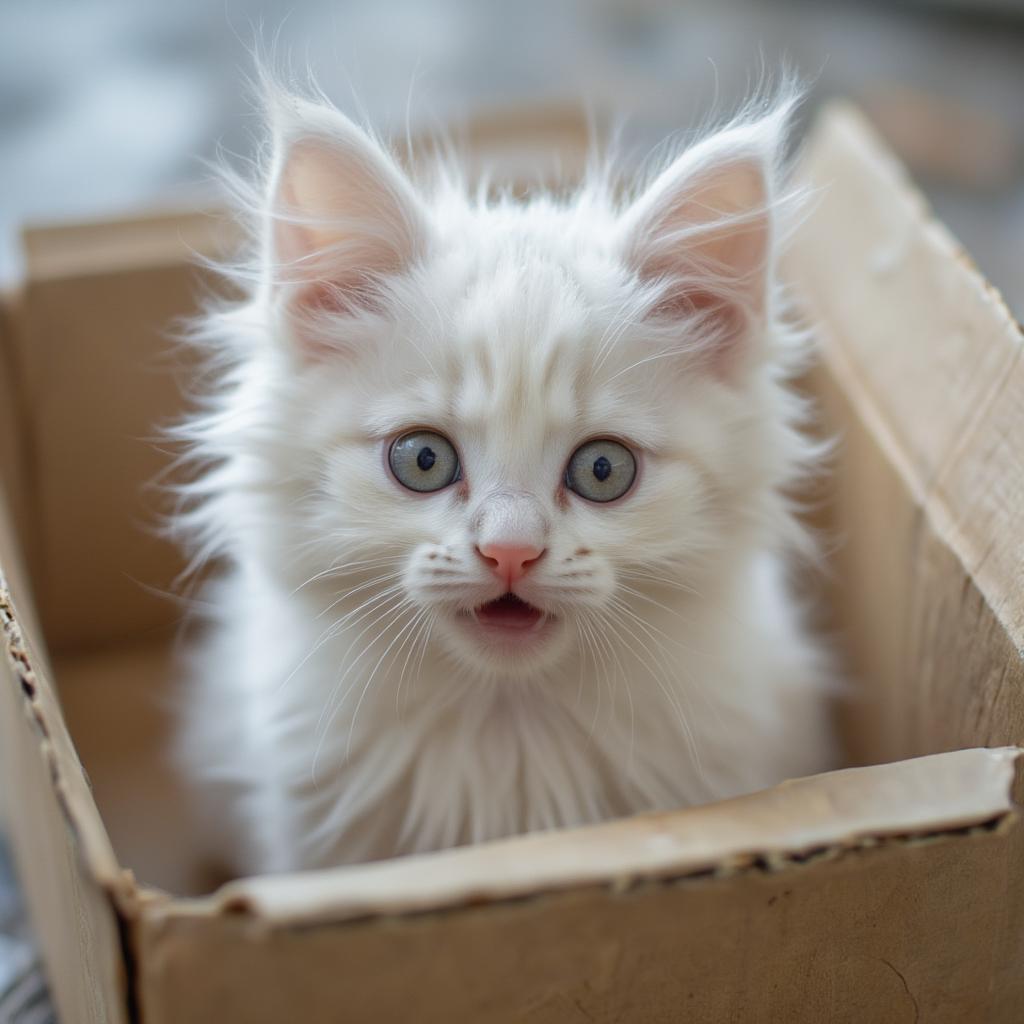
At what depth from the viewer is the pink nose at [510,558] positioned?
994 millimetres

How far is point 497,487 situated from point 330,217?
1.08 ft

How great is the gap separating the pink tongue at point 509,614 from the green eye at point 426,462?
0.39 feet

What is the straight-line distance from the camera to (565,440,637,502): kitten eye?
109 centimetres

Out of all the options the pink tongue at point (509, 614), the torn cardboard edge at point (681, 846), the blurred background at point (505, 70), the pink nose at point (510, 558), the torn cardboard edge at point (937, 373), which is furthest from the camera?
the blurred background at point (505, 70)

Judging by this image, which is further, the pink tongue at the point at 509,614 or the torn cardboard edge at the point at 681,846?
the pink tongue at the point at 509,614

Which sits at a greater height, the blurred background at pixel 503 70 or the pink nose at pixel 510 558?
the blurred background at pixel 503 70

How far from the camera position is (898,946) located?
0.94 m

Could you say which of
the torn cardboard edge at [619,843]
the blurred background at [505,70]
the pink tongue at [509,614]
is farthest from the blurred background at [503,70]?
the torn cardboard edge at [619,843]

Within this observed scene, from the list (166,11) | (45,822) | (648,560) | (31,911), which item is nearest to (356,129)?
(648,560)

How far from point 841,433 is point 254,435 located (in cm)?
80

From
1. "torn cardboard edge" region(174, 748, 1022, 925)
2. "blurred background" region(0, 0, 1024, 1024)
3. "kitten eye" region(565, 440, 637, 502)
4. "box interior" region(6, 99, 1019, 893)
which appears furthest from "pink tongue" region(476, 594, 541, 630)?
"blurred background" region(0, 0, 1024, 1024)

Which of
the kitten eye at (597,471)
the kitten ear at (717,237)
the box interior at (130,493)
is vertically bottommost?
the box interior at (130,493)

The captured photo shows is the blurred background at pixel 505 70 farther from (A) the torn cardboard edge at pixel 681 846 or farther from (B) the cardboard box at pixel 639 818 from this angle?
(A) the torn cardboard edge at pixel 681 846

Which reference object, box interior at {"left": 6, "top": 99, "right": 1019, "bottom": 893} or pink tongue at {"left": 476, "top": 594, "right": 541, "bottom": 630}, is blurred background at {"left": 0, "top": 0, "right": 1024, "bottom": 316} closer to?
box interior at {"left": 6, "top": 99, "right": 1019, "bottom": 893}
